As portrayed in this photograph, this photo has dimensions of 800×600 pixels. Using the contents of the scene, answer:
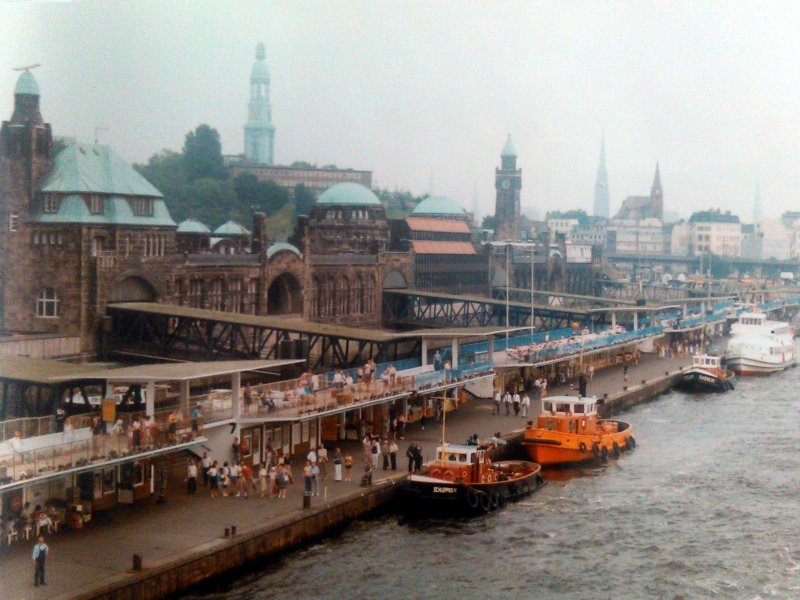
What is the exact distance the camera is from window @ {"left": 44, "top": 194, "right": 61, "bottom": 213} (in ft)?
203

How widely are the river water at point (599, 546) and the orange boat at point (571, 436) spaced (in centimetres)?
97

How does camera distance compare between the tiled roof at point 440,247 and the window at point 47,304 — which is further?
the tiled roof at point 440,247

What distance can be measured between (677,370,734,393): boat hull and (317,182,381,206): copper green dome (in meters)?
42.6

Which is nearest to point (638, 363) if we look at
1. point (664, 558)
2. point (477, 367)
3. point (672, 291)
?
point (477, 367)

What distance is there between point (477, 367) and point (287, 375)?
959 cm

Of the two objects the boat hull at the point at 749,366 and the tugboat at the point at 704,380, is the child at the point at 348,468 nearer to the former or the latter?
the tugboat at the point at 704,380

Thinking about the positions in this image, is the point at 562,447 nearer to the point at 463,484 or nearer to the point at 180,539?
the point at 463,484

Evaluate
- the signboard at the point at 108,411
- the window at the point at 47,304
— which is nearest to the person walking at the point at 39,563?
the signboard at the point at 108,411

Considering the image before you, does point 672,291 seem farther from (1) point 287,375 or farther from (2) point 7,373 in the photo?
(2) point 7,373

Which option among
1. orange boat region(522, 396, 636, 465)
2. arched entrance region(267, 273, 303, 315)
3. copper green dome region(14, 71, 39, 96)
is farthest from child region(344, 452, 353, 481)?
arched entrance region(267, 273, 303, 315)

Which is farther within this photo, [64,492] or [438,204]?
[438,204]

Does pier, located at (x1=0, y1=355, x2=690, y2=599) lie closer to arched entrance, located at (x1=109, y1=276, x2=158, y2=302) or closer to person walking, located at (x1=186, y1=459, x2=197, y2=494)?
person walking, located at (x1=186, y1=459, x2=197, y2=494)

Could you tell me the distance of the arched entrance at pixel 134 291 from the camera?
63.1 m

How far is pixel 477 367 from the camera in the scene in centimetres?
5850
